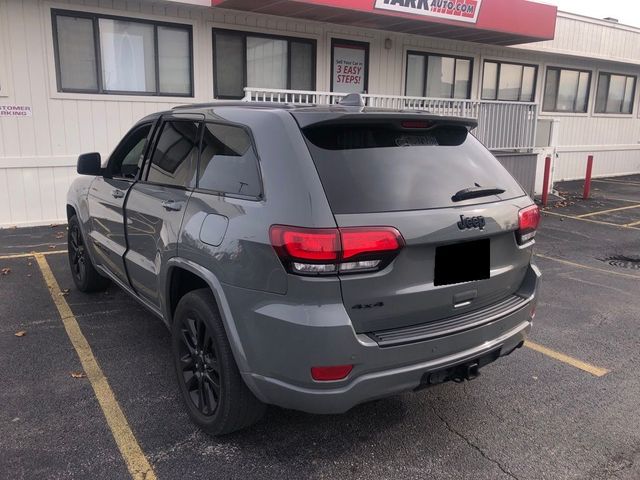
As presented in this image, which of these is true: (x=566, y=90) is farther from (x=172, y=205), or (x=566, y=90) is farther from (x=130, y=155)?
(x=172, y=205)

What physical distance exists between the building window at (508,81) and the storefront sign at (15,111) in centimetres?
1113

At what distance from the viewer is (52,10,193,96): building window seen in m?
8.92

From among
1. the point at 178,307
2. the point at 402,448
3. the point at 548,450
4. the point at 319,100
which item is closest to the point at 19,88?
the point at 319,100

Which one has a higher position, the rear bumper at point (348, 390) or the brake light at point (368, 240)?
the brake light at point (368, 240)

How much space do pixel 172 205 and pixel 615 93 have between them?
19.3 metres

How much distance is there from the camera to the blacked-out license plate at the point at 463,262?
2.63 meters

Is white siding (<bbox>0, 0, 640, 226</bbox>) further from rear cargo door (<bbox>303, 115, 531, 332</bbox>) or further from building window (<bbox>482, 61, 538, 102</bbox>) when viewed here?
rear cargo door (<bbox>303, 115, 531, 332</bbox>)

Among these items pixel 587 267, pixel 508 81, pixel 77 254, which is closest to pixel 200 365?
pixel 77 254

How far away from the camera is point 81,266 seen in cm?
544

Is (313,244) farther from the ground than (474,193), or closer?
closer

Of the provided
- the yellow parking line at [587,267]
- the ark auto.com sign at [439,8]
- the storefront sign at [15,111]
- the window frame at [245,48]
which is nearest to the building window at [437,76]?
the ark auto.com sign at [439,8]

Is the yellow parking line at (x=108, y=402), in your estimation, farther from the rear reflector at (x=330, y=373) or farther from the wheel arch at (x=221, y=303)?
the rear reflector at (x=330, y=373)

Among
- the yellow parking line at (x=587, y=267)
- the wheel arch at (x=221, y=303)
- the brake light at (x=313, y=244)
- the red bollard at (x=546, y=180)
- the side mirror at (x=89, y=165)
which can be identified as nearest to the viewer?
the brake light at (x=313, y=244)

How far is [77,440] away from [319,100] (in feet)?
29.4
